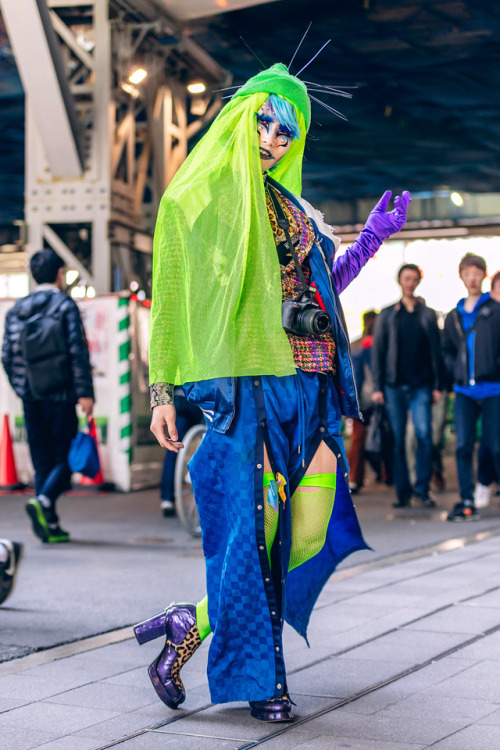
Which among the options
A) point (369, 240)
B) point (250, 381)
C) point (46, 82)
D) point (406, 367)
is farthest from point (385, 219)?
point (46, 82)

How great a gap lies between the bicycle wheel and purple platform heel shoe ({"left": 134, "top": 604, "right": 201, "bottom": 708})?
4.10 metres

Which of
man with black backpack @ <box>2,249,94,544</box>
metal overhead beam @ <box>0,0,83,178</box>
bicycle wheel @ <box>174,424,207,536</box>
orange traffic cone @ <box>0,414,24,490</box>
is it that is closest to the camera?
man with black backpack @ <box>2,249,94,544</box>

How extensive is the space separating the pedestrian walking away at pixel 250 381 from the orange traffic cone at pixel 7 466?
26.7ft

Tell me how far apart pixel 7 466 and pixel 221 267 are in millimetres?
8487

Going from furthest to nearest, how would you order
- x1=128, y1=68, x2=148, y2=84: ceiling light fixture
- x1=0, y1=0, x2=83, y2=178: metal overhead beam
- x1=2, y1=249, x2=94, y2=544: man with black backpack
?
1. x1=128, y1=68, x2=148, y2=84: ceiling light fixture
2. x1=0, y1=0, x2=83, y2=178: metal overhead beam
3. x1=2, y1=249, x2=94, y2=544: man with black backpack

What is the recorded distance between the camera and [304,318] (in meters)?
2.95

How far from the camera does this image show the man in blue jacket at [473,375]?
7941 millimetres

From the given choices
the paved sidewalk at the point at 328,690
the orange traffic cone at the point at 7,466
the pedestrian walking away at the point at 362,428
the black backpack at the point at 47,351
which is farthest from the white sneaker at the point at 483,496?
the orange traffic cone at the point at 7,466

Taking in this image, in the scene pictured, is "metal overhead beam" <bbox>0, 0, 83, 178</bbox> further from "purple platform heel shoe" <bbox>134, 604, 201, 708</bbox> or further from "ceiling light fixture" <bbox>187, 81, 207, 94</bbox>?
"purple platform heel shoe" <bbox>134, 604, 201, 708</bbox>

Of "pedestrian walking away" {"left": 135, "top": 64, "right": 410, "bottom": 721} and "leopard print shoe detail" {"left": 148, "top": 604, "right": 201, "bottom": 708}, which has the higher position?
Result: "pedestrian walking away" {"left": 135, "top": 64, "right": 410, "bottom": 721}

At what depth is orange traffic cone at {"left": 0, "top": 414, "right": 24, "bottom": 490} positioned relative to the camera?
11.0 metres

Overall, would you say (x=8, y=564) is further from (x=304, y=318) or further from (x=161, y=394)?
(x=304, y=318)

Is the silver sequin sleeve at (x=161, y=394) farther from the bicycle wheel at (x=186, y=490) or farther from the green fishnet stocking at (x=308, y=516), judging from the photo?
the bicycle wheel at (x=186, y=490)

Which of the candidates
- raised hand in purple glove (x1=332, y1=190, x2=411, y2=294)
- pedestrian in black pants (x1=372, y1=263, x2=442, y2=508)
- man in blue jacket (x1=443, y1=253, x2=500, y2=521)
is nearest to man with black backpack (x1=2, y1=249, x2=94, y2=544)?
man in blue jacket (x1=443, y1=253, x2=500, y2=521)
